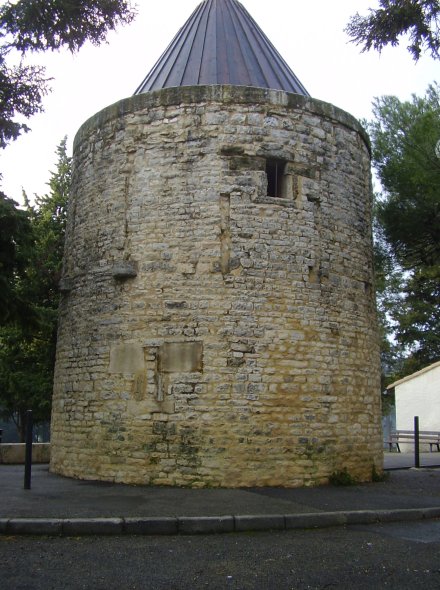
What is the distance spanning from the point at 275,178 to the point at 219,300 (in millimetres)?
2304

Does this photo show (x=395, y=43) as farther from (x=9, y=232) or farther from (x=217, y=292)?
(x=9, y=232)

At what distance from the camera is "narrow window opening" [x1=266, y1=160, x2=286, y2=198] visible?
33.4 feet

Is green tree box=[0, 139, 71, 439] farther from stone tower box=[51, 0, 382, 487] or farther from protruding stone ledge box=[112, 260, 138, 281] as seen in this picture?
protruding stone ledge box=[112, 260, 138, 281]

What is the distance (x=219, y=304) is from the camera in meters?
9.37

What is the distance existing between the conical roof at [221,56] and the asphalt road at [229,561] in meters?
7.89

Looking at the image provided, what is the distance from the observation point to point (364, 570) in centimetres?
491

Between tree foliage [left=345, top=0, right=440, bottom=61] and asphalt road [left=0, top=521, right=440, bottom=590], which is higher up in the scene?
tree foliage [left=345, top=0, right=440, bottom=61]

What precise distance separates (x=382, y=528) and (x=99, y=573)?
3161 mm

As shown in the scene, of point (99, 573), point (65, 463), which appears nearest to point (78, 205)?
point (65, 463)

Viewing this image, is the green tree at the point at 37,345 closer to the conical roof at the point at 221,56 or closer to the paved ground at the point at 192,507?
the conical roof at the point at 221,56

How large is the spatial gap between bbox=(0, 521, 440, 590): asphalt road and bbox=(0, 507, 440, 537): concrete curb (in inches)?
5.4

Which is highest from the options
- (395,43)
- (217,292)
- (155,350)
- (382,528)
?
(395,43)

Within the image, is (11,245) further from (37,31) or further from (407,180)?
(407,180)

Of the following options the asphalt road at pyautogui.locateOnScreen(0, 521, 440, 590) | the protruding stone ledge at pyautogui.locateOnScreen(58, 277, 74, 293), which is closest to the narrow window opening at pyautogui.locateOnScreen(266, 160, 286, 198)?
the protruding stone ledge at pyautogui.locateOnScreen(58, 277, 74, 293)
